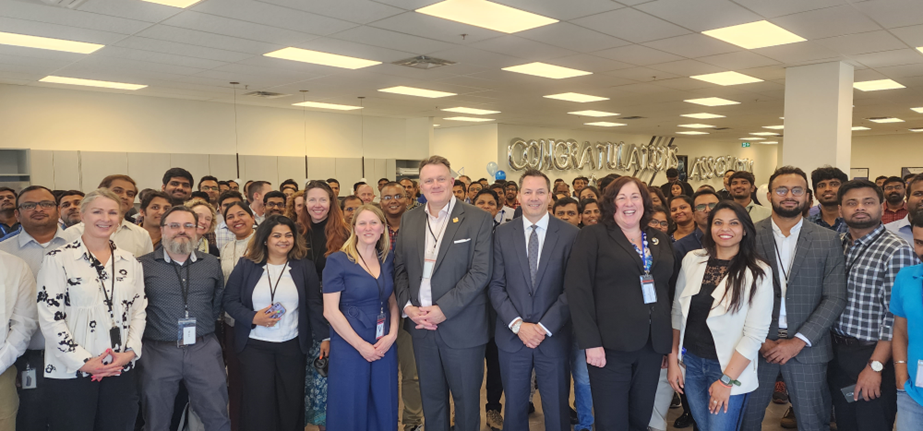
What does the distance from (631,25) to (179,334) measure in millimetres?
5016

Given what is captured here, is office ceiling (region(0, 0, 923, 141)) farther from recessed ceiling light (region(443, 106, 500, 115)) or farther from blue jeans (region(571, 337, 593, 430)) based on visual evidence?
blue jeans (region(571, 337, 593, 430))

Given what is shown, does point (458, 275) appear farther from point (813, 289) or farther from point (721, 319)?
point (813, 289)

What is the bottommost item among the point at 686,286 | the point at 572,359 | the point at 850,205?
the point at 572,359

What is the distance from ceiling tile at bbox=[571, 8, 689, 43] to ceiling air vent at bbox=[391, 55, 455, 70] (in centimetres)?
228

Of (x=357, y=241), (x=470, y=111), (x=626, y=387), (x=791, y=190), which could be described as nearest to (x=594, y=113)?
(x=470, y=111)

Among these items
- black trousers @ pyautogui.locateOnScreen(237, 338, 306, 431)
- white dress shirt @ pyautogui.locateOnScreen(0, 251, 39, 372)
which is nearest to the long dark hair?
black trousers @ pyautogui.locateOnScreen(237, 338, 306, 431)

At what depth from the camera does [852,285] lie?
294 cm

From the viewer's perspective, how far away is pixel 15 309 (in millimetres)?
2898

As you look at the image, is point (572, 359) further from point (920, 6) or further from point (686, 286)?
point (920, 6)

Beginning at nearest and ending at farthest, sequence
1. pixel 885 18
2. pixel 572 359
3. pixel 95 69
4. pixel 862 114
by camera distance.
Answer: pixel 572 359 → pixel 885 18 → pixel 95 69 → pixel 862 114

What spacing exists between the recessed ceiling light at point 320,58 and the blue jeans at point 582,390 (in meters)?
5.11

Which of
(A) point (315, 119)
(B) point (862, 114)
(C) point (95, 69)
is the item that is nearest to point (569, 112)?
(A) point (315, 119)

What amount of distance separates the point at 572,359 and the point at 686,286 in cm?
101

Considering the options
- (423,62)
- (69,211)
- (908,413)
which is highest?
(423,62)
